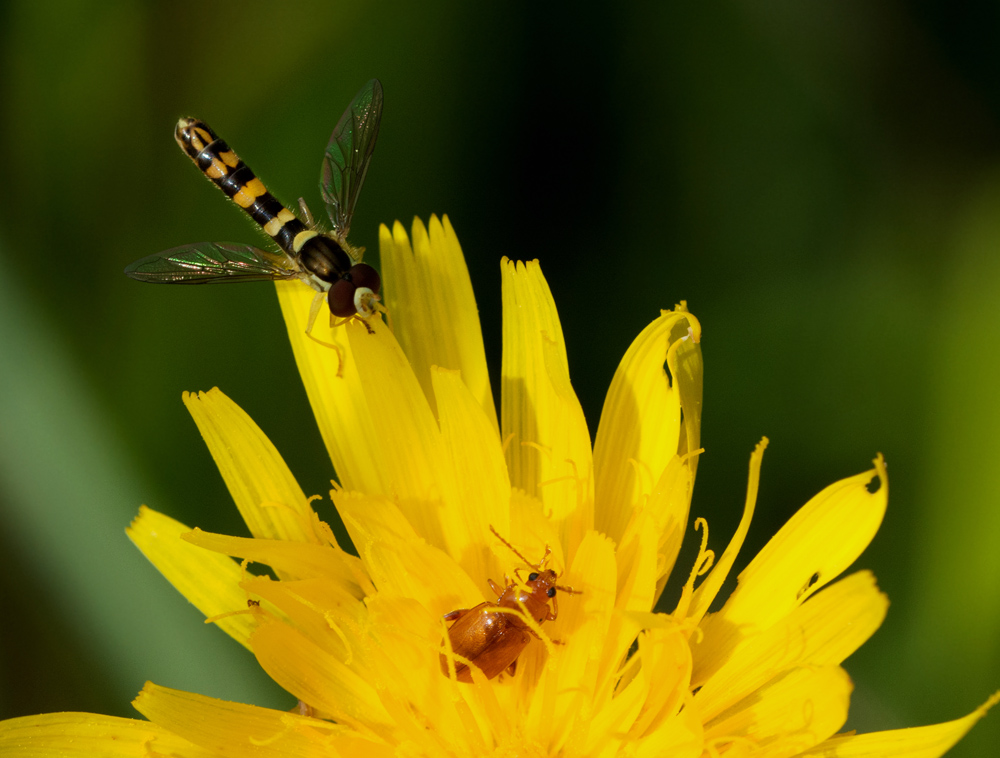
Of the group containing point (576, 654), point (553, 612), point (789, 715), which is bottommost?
point (789, 715)

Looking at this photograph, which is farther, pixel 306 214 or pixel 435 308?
pixel 306 214

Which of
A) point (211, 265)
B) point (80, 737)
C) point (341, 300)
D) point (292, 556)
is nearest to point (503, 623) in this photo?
point (292, 556)

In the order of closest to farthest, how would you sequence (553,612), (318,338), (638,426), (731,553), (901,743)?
(901,743)
(731,553)
(553,612)
(638,426)
(318,338)

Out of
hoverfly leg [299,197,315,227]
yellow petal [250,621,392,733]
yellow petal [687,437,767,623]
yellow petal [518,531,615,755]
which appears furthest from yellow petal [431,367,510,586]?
hoverfly leg [299,197,315,227]

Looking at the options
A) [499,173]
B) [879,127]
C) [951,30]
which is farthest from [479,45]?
[951,30]

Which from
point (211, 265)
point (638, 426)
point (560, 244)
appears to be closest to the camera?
point (638, 426)

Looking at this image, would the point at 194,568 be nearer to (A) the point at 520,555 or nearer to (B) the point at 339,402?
(B) the point at 339,402

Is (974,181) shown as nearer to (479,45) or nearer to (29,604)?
(479,45)
